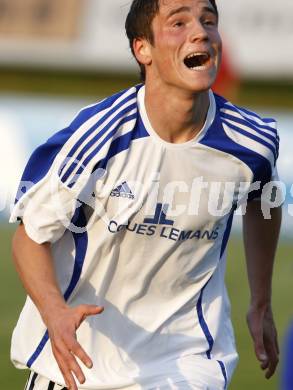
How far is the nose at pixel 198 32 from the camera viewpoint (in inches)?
219

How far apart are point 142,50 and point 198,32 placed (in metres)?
0.38

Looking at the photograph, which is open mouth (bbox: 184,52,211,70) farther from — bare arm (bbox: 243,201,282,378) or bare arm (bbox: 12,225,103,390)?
bare arm (bbox: 12,225,103,390)

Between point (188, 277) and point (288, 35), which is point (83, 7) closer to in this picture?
point (288, 35)

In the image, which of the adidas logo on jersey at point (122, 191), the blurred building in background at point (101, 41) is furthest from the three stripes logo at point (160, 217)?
the blurred building in background at point (101, 41)

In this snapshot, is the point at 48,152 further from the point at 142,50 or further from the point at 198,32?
the point at 198,32

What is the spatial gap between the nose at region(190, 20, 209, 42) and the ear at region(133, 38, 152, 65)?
290mm

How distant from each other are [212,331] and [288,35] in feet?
60.2

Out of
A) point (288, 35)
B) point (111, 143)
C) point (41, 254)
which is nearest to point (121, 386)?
point (41, 254)

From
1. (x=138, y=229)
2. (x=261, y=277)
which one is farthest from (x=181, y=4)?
(x=261, y=277)

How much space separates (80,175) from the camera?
544 cm

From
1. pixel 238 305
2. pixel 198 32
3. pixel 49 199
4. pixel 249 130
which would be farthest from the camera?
pixel 238 305

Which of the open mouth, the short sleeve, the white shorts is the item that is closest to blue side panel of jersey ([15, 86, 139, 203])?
the short sleeve

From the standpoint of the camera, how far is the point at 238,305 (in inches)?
455

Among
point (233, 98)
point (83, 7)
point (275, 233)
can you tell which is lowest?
point (275, 233)
